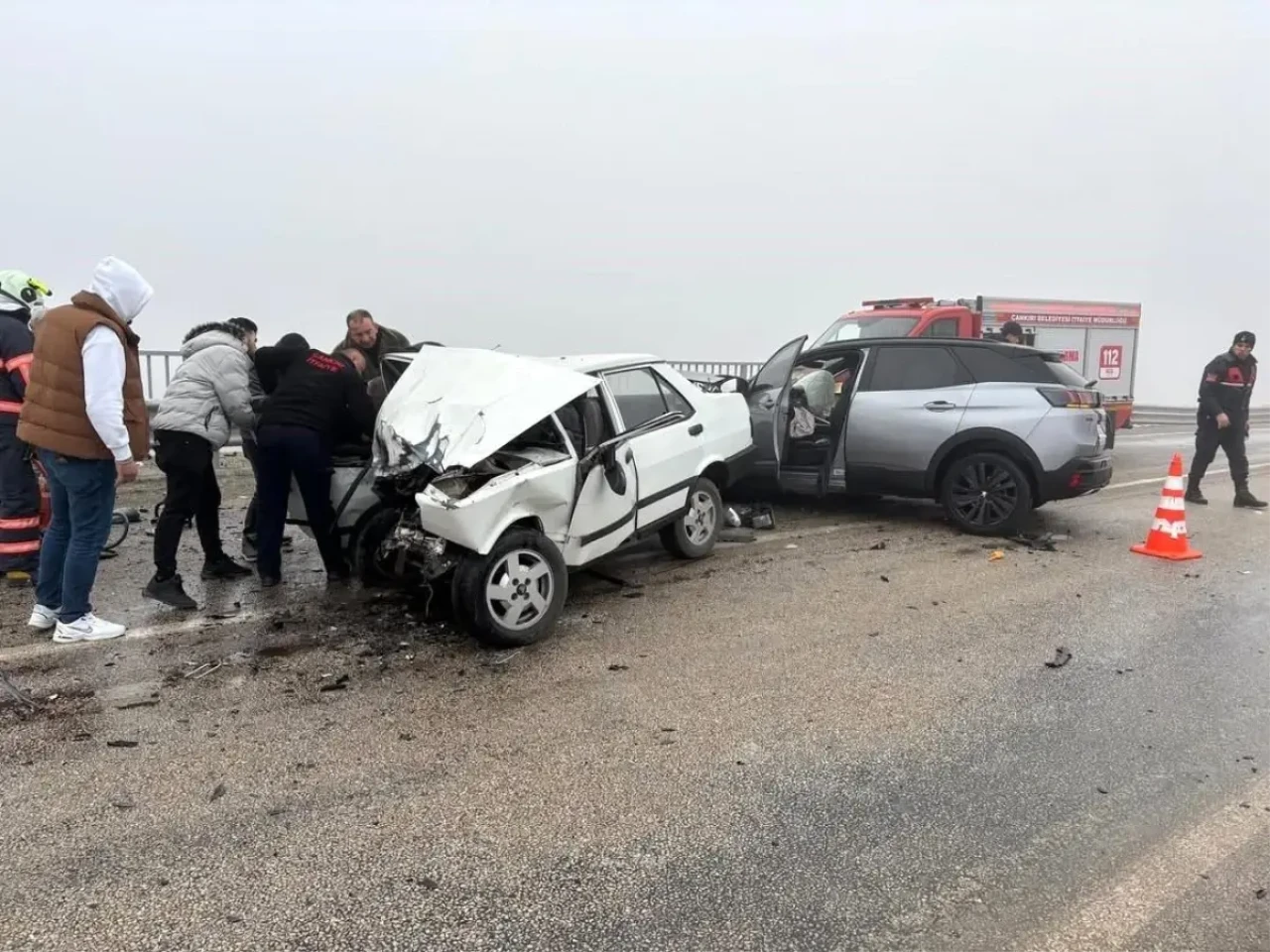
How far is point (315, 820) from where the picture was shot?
2799 mm

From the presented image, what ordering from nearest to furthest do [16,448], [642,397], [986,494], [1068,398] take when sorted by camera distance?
[16,448], [642,397], [1068,398], [986,494]

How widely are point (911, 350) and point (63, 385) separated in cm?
638

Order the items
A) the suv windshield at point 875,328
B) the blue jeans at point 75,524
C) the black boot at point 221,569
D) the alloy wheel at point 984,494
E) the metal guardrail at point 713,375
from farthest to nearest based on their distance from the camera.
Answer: the suv windshield at point 875,328
the metal guardrail at point 713,375
the alloy wheel at point 984,494
the black boot at point 221,569
the blue jeans at point 75,524

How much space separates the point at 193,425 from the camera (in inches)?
200

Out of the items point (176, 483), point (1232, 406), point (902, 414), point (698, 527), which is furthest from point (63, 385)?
point (1232, 406)

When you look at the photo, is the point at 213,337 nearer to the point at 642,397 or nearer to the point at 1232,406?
the point at 642,397

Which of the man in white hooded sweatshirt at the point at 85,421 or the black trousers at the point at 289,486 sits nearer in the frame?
the man in white hooded sweatshirt at the point at 85,421

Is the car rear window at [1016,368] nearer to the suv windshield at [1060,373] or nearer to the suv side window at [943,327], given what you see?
the suv windshield at [1060,373]

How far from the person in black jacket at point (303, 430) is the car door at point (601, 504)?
4.84 ft

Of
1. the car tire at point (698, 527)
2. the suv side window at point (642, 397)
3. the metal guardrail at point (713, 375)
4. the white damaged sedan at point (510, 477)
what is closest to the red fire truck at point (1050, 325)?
the metal guardrail at point (713, 375)

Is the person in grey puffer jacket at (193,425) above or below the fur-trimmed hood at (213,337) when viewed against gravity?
below

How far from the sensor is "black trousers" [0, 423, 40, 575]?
17.5 feet

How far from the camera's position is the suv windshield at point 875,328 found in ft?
38.6

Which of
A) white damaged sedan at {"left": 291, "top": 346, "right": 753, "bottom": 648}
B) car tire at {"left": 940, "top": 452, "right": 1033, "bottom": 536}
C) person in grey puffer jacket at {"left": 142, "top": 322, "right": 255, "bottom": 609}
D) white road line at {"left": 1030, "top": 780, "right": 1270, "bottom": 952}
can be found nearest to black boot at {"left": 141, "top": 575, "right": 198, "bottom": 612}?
person in grey puffer jacket at {"left": 142, "top": 322, "right": 255, "bottom": 609}
